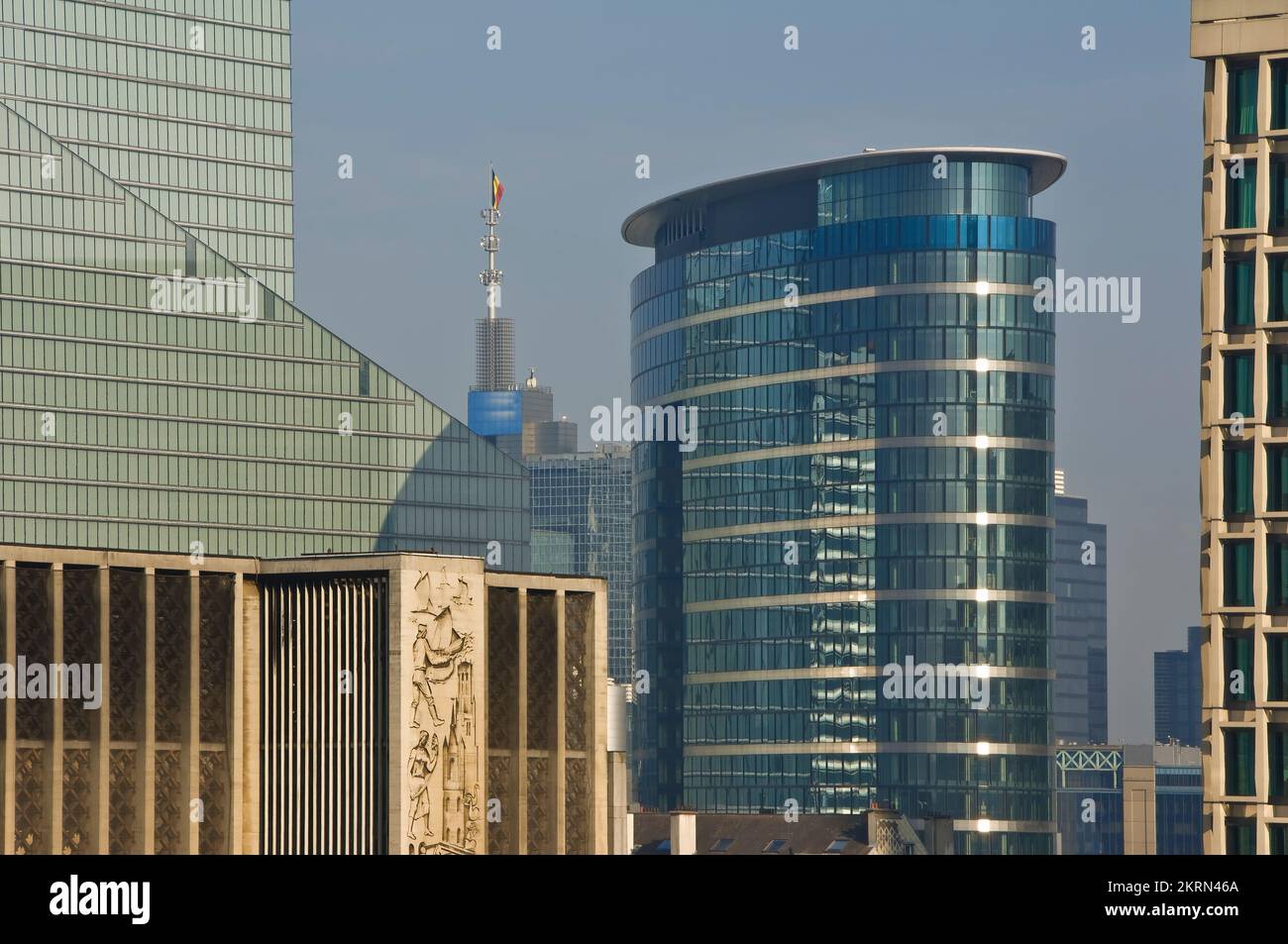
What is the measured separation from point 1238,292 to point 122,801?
183 ft

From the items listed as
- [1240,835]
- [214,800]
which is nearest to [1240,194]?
[1240,835]

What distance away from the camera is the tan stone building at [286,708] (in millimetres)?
105750

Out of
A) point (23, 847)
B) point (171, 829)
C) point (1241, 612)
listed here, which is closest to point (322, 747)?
point (171, 829)

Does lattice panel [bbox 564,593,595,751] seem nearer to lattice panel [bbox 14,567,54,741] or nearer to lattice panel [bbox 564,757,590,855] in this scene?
lattice panel [bbox 564,757,590,855]

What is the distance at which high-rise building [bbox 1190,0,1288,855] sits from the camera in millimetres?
79188

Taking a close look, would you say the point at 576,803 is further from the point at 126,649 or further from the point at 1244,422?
the point at 1244,422

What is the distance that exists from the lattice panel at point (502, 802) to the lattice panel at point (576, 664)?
5518 mm

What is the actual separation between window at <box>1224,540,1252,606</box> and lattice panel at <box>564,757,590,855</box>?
49.1 metres

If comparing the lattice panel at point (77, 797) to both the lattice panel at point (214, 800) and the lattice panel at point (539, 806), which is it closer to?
the lattice panel at point (214, 800)

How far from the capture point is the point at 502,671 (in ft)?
390

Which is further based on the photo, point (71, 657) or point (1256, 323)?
point (71, 657)

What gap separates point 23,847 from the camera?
343ft
